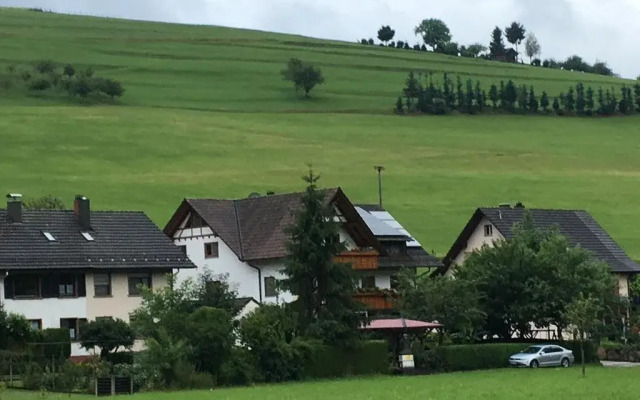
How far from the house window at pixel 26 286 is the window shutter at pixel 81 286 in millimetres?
2163

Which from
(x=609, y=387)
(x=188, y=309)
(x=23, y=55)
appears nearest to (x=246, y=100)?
(x=23, y=55)

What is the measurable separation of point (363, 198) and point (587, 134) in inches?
2271

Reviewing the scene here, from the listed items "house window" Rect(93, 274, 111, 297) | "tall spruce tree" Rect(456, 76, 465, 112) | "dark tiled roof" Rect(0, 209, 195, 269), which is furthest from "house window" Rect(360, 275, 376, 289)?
"tall spruce tree" Rect(456, 76, 465, 112)

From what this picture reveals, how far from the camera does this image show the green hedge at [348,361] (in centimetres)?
5175

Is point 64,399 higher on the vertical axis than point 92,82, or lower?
lower

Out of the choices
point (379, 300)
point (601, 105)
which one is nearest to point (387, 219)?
point (379, 300)

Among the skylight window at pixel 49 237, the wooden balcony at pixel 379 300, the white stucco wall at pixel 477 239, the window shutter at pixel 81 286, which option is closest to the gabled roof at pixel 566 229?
the white stucco wall at pixel 477 239

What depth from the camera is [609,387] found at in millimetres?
40156

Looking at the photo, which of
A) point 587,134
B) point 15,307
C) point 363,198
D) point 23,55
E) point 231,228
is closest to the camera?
point 15,307

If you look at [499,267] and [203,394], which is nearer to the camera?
[203,394]

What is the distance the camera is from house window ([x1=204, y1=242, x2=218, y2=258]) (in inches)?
2923

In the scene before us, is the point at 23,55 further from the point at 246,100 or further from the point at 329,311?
the point at 329,311

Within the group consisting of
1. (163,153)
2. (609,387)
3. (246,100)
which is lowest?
(609,387)

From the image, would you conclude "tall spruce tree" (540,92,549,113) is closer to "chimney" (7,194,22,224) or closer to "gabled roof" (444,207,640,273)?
"gabled roof" (444,207,640,273)
